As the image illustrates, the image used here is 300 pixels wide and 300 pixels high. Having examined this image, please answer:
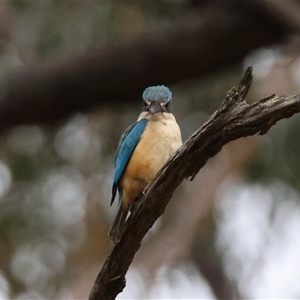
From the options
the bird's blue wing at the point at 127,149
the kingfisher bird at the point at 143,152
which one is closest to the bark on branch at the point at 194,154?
the kingfisher bird at the point at 143,152

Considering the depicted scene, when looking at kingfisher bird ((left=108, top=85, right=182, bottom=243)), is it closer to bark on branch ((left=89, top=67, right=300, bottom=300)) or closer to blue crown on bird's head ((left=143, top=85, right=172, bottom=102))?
blue crown on bird's head ((left=143, top=85, right=172, bottom=102))

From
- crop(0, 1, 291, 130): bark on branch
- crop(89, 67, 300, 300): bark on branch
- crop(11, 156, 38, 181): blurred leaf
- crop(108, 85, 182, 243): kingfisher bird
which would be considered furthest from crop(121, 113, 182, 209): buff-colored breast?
crop(11, 156, 38, 181): blurred leaf

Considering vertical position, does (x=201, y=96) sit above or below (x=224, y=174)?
above

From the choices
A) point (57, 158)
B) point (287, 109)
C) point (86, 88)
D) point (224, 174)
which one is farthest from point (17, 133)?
point (287, 109)

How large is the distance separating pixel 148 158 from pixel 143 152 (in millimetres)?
29

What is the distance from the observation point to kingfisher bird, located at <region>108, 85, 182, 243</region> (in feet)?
7.89

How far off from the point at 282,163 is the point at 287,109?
2449 mm

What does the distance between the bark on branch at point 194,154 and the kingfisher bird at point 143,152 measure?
21 centimetres

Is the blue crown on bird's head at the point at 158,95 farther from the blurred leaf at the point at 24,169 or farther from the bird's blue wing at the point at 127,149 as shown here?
the blurred leaf at the point at 24,169

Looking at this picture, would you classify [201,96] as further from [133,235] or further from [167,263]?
[133,235]

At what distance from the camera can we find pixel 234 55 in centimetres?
389

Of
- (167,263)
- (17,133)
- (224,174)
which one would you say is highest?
(17,133)

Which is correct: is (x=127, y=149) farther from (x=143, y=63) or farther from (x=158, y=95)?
(x=143, y=63)

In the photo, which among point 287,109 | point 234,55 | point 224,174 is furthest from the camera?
point 224,174
